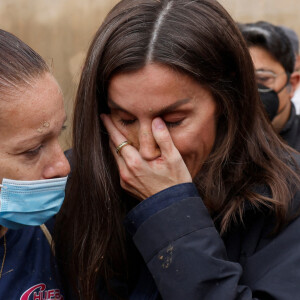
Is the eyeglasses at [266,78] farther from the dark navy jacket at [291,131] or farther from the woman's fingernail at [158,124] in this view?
the woman's fingernail at [158,124]

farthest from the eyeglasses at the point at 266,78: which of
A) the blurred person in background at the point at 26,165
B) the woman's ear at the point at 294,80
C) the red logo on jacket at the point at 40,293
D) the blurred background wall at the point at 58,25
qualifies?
the red logo on jacket at the point at 40,293

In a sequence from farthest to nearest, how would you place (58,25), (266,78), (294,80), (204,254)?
1. (58,25)
2. (294,80)
3. (266,78)
4. (204,254)

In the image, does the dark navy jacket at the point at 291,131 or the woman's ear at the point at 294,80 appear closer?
the dark navy jacket at the point at 291,131

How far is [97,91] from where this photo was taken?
86.3 inches

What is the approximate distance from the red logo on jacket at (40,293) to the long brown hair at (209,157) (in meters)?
0.13

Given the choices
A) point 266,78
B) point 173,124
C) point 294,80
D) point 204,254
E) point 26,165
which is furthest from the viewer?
point 294,80

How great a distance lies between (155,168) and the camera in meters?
2.10

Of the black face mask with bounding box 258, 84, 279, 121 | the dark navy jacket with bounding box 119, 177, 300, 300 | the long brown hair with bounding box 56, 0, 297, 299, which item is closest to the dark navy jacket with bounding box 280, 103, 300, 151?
the black face mask with bounding box 258, 84, 279, 121

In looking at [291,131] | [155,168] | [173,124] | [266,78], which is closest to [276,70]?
[266,78]

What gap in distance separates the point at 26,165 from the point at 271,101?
2124 mm

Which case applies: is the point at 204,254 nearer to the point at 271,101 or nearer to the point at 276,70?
the point at 271,101

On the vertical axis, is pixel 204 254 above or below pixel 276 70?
above

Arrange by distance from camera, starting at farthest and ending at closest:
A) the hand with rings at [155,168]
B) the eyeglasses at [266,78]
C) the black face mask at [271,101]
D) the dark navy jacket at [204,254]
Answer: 1. the eyeglasses at [266,78]
2. the black face mask at [271,101]
3. the hand with rings at [155,168]
4. the dark navy jacket at [204,254]

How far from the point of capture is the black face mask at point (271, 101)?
3604 mm
